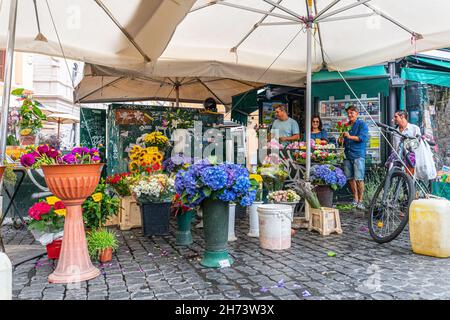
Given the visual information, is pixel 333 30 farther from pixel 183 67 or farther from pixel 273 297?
pixel 273 297

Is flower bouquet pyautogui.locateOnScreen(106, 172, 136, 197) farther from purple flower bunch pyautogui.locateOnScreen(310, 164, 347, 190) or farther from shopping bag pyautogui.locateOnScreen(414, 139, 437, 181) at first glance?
shopping bag pyautogui.locateOnScreen(414, 139, 437, 181)

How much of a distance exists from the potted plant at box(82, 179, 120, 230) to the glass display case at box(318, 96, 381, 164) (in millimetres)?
5182

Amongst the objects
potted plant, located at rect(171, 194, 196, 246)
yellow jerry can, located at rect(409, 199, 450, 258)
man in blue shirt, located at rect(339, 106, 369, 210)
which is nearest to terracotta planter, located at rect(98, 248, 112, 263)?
potted plant, located at rect(171, 194, 196, 246)

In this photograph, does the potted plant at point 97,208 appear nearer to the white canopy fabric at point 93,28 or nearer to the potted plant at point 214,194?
the potted plant at point 214,194

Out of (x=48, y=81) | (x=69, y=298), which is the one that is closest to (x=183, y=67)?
(x=69, y=298)

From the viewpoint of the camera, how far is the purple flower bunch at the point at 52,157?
10.1ft

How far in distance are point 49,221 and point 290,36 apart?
4747 mm

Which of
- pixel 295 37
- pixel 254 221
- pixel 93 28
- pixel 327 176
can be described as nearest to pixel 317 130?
pixel 295 37

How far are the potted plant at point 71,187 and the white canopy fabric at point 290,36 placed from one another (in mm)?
2885

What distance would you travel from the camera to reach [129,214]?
5.21 m

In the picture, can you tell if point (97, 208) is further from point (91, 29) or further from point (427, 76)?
point (427, 76)

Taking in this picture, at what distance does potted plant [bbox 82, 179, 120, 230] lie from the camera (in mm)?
3674

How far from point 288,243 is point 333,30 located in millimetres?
3689

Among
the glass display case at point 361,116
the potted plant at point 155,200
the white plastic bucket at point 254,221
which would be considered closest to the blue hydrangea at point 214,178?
the potted plant at point 155,200
